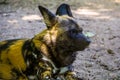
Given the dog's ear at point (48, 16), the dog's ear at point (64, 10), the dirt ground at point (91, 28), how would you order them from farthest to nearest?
the dirt ground at point (91, 28) → the dog's ear at point (64, 10) → the dog's ear at point (48, 16)

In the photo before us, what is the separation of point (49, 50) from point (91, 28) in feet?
12.5

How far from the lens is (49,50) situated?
308cm

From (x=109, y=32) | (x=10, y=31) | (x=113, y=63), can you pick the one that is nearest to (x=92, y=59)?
(x=113, y=63)

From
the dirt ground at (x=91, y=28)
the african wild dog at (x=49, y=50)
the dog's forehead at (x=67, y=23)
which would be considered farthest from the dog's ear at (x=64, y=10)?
the dirt ground at (x=91, y=28)

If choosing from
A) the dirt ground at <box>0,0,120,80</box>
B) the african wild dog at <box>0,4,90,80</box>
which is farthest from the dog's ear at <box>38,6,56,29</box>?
the dirt ground at <box>0,0,120,80</box>

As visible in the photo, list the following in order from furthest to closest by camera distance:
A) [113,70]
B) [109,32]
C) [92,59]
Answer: [109,32], [92,59], [113,70]

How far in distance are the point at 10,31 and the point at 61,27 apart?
374cm

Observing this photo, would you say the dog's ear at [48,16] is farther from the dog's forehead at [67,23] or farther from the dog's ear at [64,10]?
the dog's ear at [64,10]

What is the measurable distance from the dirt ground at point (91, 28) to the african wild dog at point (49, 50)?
1435 mm

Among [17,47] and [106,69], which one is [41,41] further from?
[106,69]

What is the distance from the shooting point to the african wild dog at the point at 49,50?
9.95 ft

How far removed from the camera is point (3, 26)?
7043mm

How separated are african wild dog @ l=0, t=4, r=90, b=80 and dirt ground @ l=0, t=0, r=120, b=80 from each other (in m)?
1.44

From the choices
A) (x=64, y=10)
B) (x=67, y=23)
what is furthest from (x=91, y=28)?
(x=67, y=23)
